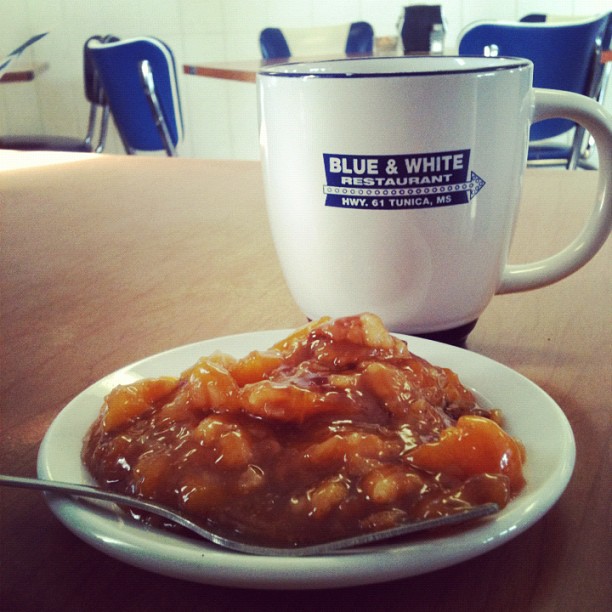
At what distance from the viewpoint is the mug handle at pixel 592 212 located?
522 millimetres

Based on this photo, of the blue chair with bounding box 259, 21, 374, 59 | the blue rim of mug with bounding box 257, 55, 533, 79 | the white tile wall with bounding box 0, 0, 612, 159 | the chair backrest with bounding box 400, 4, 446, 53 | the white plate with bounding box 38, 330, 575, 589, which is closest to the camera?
the white plate with bounding box 38, 330, 575, 589

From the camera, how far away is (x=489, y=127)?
0.48 metres

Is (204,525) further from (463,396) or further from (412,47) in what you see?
(412,47)

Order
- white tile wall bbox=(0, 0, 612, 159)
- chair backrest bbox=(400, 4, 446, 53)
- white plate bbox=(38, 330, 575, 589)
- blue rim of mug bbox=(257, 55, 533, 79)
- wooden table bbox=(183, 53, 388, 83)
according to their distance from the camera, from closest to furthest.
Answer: white plate bbox=(38, 330, 575, 589) → blue rim of mug bbox=(257, 55, 533, 79) → wooden table bbox=(183, 53, 388, 83) → chair backrest bbox=(400, 4, 446, 53) → white tile wall bbox=(0, 0, 612, 159)

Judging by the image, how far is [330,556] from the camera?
0.94ft

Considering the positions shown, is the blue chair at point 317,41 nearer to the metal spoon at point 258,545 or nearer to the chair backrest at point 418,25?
the chair backrest at point 418,25

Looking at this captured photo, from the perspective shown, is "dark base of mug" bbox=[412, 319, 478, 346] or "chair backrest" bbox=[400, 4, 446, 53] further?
"chair backrest" bbox=[400, 4, 446, 53]

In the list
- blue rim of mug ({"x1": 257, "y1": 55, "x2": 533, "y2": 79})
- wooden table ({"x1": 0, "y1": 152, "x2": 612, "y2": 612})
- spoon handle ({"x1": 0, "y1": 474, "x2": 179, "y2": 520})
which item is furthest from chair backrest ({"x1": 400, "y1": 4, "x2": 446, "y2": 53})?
spoon handle ({"x1": 0, "y1": 474, "x2": 179, "y2": 520})

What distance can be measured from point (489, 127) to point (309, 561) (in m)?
0.31

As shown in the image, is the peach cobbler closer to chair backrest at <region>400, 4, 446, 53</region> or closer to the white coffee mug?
the white coffee mug

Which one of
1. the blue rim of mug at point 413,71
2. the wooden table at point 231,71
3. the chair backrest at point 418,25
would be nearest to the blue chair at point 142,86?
the wooden table at point 231,71

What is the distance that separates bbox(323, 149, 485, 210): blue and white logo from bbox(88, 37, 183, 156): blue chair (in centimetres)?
232

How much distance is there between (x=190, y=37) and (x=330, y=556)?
393cm

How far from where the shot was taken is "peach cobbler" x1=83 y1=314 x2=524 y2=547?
1.05 feet
